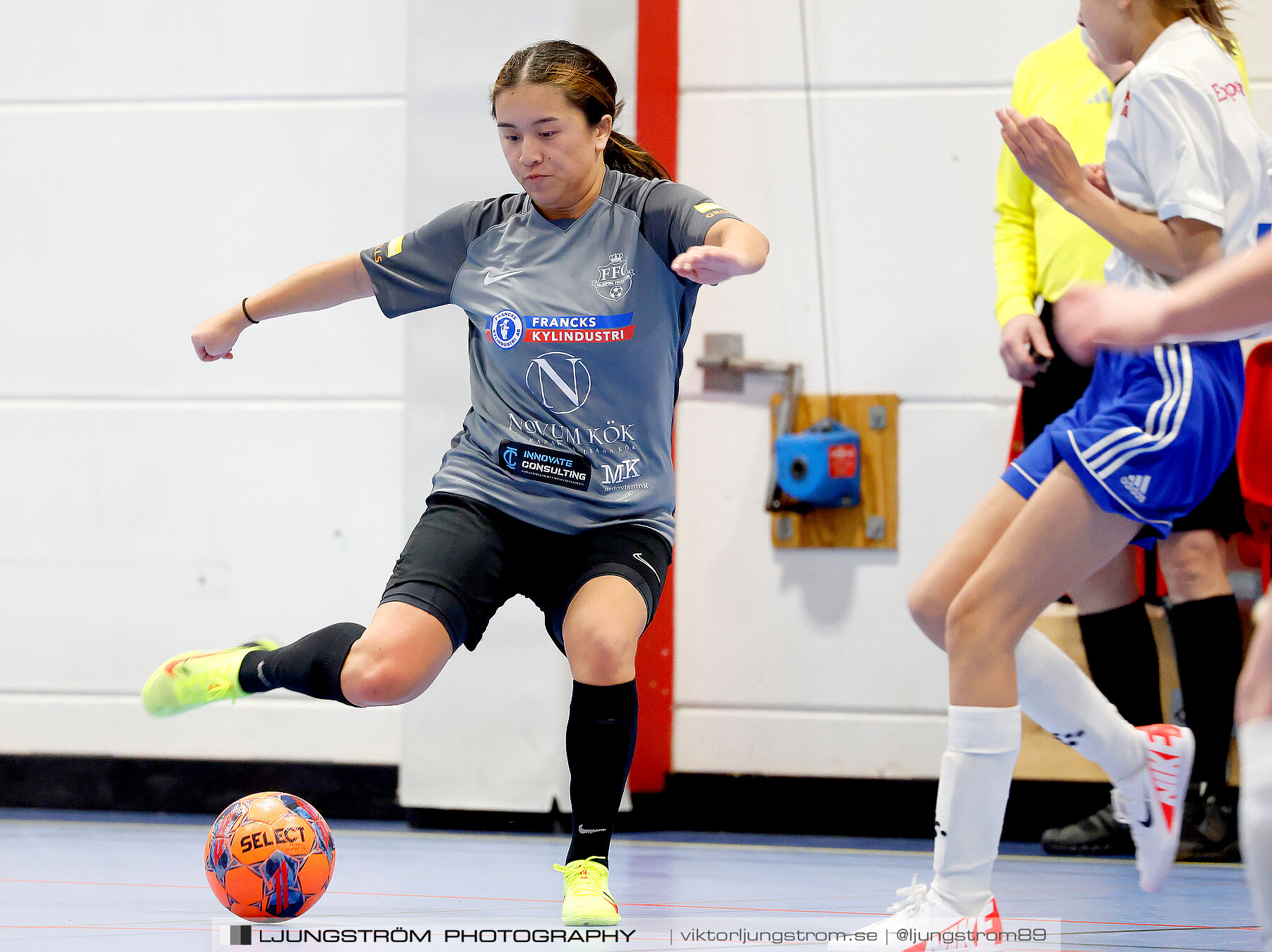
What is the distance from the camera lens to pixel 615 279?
2570 millimetres

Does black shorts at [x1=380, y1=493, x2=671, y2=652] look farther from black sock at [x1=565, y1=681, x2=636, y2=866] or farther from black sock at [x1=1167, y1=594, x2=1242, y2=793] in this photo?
black sock at [x1=1167, y1=594, x2=1242, y2=793]

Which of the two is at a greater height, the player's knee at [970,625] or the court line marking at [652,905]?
the player's knee at [970,625]

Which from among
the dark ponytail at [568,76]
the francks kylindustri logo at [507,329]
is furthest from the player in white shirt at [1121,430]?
the francks kylindustri logo at [507,329]

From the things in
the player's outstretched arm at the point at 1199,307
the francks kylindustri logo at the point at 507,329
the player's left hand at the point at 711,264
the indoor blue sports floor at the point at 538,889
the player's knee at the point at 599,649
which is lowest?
the indoor blue sports floor at the point at 538,889

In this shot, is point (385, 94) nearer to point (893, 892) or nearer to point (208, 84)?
point (208, 84)

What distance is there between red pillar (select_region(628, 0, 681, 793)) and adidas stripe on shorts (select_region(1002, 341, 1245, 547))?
1.95 meters

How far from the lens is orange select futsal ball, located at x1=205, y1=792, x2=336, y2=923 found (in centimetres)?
217

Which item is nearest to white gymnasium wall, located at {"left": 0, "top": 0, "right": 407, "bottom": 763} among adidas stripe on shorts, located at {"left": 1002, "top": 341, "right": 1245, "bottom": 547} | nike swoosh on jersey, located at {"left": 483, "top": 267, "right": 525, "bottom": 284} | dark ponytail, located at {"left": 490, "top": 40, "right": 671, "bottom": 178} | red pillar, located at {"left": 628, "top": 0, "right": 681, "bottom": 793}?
red pillar, located at {"left": 628, "top": 0, "right": 681, "bottom": 793}

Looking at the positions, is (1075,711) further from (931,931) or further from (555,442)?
(555,442)

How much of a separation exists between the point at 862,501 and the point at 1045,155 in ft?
5.79

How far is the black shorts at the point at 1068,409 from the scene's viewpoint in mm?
3135

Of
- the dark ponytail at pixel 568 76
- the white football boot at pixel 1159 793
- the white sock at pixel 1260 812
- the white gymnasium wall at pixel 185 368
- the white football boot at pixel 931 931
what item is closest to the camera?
the white sock at pixel 1260 812

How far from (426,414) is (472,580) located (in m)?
1.42

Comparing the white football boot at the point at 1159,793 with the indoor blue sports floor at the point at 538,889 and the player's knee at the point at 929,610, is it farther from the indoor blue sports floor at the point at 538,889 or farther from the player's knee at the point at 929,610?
the player's knee at the point at 929,610
